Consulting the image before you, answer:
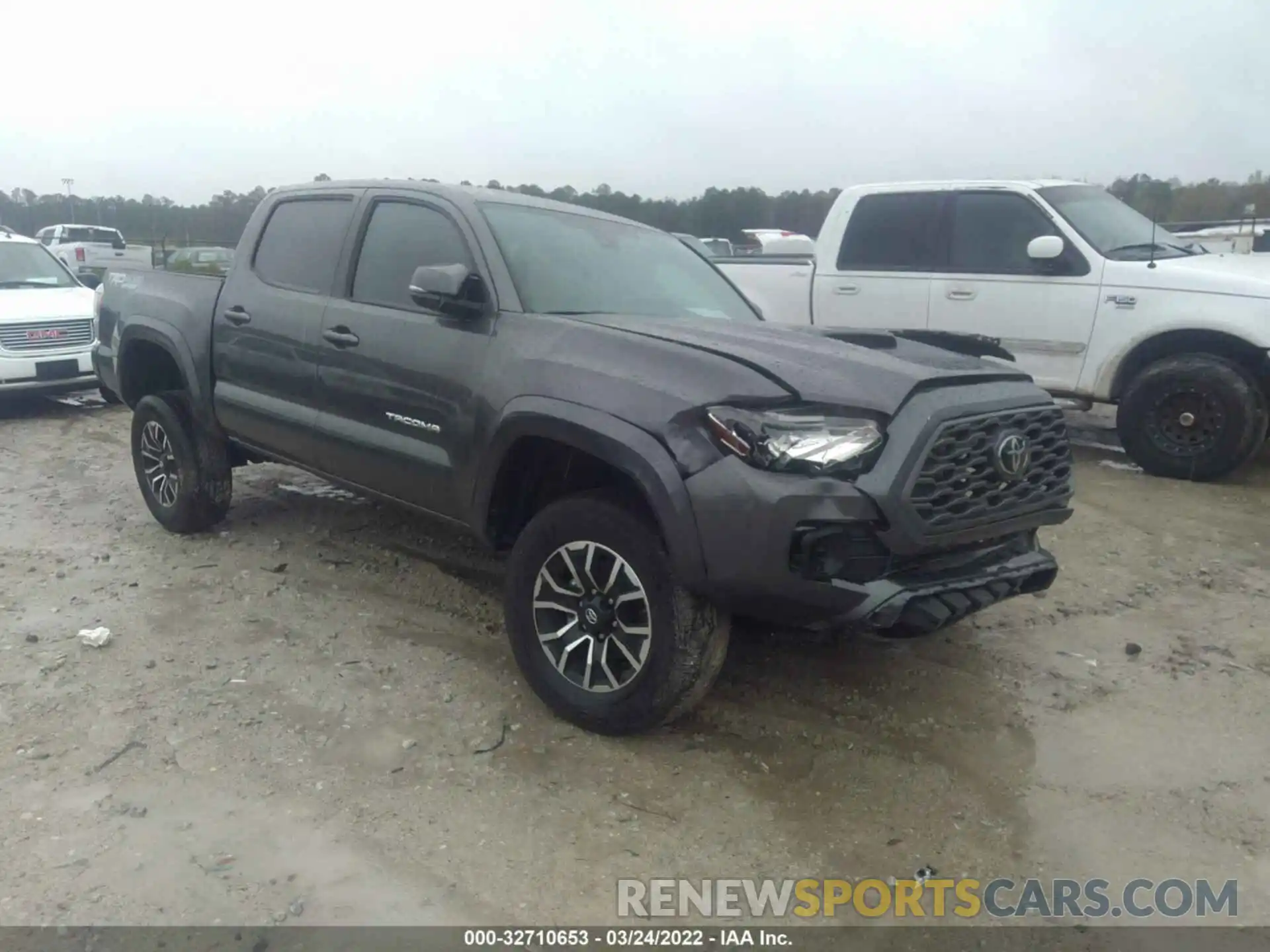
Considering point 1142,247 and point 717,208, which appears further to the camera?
point 717,208

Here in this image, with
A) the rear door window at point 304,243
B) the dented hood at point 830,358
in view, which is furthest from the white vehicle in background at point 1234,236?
the rear door window at point 304,243

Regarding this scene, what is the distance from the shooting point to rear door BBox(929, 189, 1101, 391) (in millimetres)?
7078

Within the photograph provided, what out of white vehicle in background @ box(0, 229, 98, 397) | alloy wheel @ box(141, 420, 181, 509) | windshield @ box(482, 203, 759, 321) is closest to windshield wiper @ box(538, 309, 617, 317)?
→ windshield @ box(482, 203, 759, 321)

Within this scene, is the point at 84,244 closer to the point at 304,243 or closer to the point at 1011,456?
the point at 304,243

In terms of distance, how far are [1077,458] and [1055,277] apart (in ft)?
4.61

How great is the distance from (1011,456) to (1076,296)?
4539 mm

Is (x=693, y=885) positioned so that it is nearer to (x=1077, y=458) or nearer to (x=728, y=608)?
(x=728, y=608)

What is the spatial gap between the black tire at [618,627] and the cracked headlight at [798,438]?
0.44 metres

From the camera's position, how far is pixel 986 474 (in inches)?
121

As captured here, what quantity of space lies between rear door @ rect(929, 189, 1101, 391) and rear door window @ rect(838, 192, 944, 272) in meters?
0.15

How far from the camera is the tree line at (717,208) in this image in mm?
6379

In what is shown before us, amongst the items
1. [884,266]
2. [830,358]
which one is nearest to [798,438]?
[830,358]

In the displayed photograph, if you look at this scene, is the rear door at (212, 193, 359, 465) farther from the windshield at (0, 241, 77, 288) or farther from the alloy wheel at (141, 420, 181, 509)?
the windshield at (0, 241, 77, 288)

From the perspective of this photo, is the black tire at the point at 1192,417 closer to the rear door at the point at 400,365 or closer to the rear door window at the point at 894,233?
the rear door window at the point at 894,233
